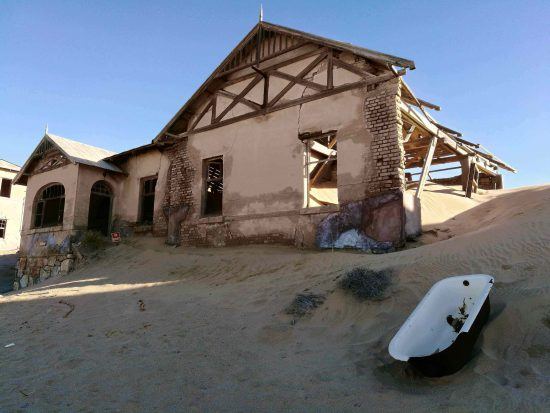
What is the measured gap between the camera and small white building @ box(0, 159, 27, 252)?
2344cm

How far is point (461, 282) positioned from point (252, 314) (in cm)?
281

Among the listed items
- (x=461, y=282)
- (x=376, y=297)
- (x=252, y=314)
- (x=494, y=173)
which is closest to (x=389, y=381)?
(x=461, y=282)

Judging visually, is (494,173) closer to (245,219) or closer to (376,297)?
(245,219)

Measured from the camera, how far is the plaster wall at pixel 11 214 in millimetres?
23375

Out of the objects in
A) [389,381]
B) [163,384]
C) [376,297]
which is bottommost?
[163,384]

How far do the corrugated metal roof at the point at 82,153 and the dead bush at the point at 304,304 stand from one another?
37.4ft

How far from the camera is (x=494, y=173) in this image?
1619 centimetres

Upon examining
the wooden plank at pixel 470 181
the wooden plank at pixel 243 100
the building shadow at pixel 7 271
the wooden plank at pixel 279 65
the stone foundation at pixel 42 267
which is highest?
the wooden plank at pixel 279 65

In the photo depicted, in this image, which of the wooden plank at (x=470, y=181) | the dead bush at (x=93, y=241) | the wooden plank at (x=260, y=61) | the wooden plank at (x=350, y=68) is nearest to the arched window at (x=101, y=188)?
the dead bush at (x=93, y=241)

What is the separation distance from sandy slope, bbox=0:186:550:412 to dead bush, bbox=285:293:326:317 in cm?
12

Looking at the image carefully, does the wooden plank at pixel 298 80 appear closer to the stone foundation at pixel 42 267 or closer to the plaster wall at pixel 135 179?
the plaster wall at pixel 135 179

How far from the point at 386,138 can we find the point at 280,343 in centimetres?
559

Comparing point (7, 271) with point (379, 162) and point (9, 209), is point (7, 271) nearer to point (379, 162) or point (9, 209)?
point (9, 209)

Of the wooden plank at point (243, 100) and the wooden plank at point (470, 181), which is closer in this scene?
the wooden plank at point (243, 100)
